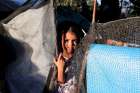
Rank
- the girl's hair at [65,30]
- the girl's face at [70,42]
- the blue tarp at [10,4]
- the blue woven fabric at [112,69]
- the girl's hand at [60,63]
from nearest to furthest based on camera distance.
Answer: the blue woven fabric at [112,69]
the girl's hand at [60,63]
the girl's face at [70,42]
the girl's hair at [65,30]
the blue tarp at [10,4]

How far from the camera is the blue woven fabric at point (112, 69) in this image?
3.50 meters

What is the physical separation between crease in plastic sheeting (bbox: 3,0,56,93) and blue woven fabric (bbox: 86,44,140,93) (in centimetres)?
116

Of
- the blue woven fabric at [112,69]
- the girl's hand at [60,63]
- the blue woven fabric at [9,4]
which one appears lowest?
the girl's hand at [60,63]

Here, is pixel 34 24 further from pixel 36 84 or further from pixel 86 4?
pixel 86 4

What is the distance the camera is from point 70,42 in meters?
4.68

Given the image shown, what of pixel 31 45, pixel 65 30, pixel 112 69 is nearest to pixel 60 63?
pixel 65 30

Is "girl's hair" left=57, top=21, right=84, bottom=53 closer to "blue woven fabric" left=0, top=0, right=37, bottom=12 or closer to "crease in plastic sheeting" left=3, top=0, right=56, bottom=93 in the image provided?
"crease in plastic sheeting" left=3, top=0, right=56, bottom=93

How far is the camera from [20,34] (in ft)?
16.6

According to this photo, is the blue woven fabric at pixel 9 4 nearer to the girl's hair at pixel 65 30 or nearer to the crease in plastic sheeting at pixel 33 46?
the crease in plastic sheeting at pixel 33 46

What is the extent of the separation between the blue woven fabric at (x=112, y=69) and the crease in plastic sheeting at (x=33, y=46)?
1.16 m

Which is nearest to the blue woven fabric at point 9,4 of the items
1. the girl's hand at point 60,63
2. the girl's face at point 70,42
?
the girl's face at point 70,42

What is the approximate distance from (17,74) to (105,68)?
1.50 m

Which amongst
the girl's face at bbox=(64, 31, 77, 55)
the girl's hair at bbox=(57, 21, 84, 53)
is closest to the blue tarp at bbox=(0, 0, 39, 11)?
the girl's hair at bbox=(57, 21, 84, 53)

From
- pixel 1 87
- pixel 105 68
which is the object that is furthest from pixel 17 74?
pixel 105 68
